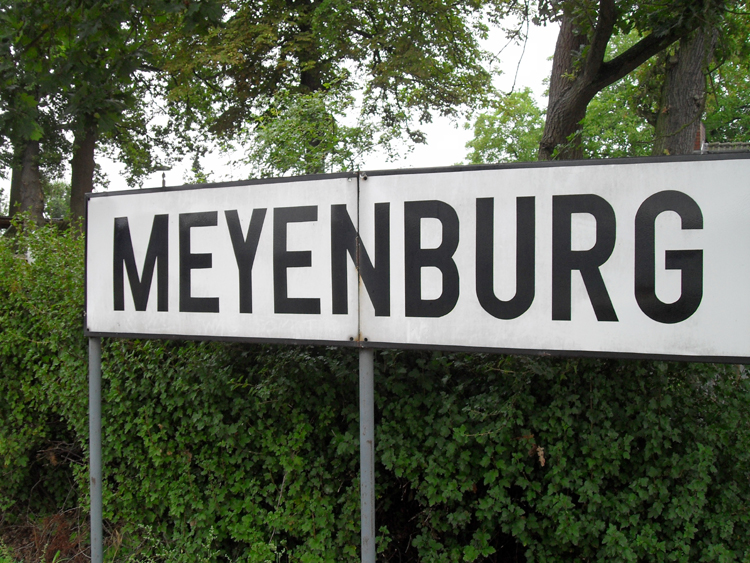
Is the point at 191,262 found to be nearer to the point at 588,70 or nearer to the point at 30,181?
the point at 588,70

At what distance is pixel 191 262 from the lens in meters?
2.60

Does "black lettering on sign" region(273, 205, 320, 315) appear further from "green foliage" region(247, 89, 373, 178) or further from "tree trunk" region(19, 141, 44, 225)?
"tree trunk" region(19, 141, 44, 225)

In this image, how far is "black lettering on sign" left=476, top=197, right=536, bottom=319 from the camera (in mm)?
2100

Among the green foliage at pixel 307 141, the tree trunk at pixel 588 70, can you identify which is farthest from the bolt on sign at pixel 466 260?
the tree trunk at pixel 588 70

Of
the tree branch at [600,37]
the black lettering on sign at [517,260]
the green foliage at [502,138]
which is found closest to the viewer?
the black lettering on sign at [517,260]

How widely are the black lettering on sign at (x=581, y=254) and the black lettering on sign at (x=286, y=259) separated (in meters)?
0.95

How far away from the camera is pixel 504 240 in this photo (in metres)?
2.13

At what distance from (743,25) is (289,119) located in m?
5.47

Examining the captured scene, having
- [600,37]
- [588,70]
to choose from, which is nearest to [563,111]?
[588,70]

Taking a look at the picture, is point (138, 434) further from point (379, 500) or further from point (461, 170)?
point (461, 170)

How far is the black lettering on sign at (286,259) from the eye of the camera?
2.38 meters

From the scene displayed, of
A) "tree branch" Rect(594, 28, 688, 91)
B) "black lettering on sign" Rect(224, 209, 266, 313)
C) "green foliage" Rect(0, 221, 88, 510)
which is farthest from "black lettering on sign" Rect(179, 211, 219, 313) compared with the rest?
"tree branch" Rect(594, 28, 688, 91)

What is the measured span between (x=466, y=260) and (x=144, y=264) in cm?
154

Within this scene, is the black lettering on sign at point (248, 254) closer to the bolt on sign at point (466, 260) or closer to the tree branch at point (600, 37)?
the bolt on sign at point (466, 260)
